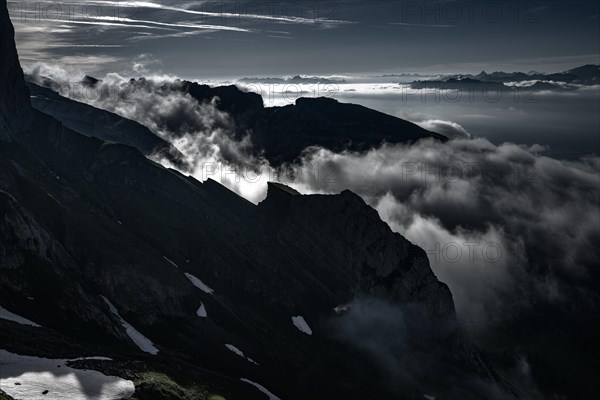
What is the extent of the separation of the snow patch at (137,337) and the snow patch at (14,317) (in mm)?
26615

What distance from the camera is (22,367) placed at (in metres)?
74.3

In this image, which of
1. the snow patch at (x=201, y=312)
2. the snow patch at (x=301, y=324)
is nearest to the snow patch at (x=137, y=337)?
the snow patch at (x=201, y=312)

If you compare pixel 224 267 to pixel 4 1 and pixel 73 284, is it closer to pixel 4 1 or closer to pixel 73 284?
pixel 73 284

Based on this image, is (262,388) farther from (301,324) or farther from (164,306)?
(301,324)

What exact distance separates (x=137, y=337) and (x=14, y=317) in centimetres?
3285

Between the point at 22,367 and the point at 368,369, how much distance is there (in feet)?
371

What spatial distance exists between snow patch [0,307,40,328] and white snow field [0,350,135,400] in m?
17.2

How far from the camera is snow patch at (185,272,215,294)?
546ft

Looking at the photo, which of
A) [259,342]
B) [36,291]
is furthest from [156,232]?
[36,291]

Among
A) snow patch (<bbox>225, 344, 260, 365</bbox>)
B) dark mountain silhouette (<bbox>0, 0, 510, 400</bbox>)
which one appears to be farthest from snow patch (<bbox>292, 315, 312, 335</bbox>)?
snow patch (<bbox>225, 344, 260, 365</bbox>)

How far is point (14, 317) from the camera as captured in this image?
310 feet

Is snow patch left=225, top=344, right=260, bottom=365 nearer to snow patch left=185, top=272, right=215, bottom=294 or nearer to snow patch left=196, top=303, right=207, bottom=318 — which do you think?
snow patch left=196, top=303, right=207, bottom=318

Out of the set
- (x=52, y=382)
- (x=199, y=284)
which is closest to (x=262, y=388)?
(x=199, y=284)

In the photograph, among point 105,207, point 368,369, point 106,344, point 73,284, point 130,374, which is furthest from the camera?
point 105,207
